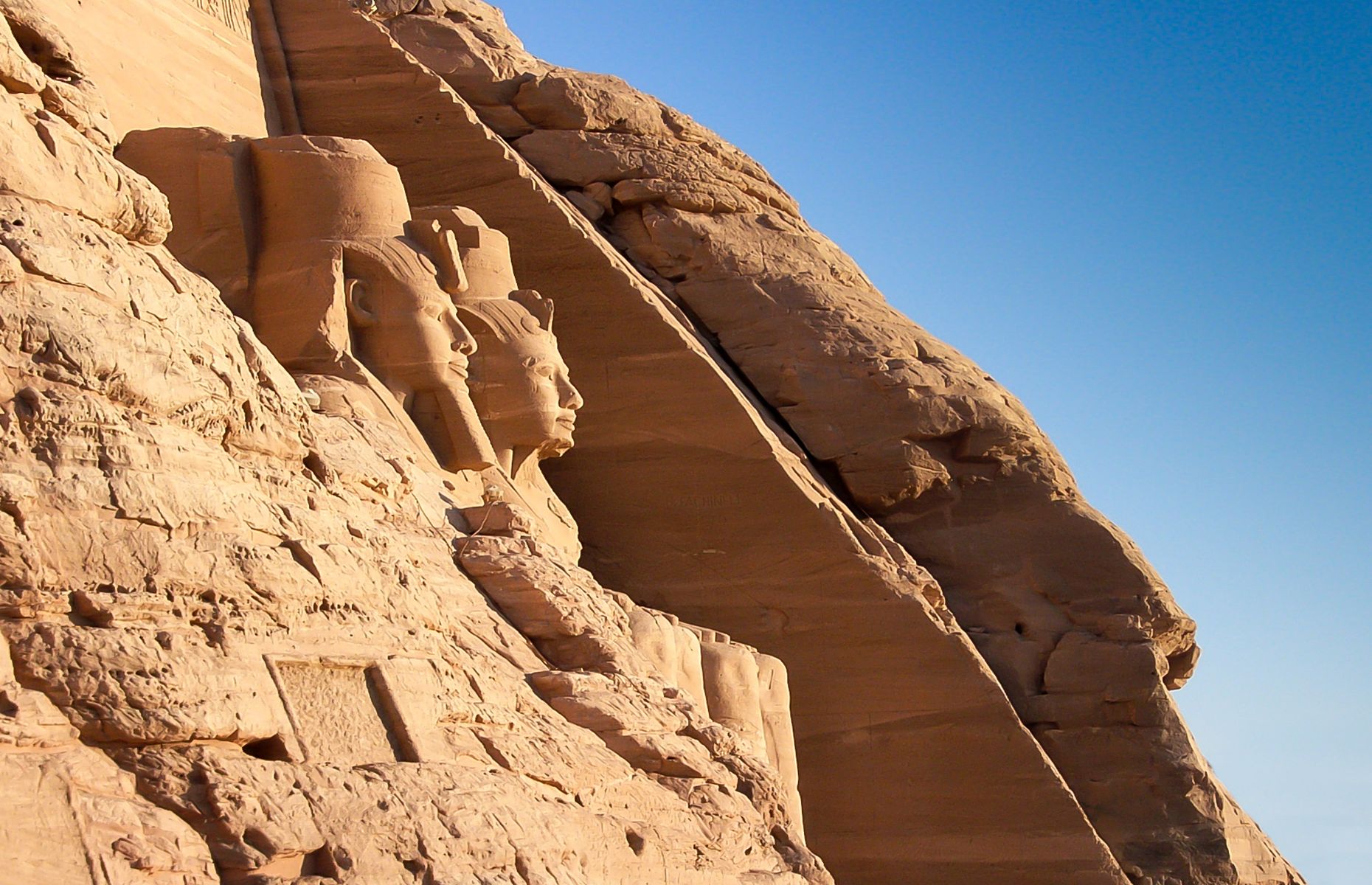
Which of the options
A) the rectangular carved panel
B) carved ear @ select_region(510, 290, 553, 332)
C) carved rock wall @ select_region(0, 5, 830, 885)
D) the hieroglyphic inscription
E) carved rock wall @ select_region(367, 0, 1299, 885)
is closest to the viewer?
carved rock wall @ select_region(0, 5, 830, 885)

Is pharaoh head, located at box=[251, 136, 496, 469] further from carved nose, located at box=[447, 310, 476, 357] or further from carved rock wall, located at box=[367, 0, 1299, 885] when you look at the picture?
carved rock wall, located at box=[367, 0, 1299, 885]

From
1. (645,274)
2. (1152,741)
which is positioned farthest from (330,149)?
(1152,741)

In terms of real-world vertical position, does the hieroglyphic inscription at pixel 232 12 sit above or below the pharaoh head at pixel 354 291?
above

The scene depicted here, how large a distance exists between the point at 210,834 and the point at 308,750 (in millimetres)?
508

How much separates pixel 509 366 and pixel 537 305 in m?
0.51

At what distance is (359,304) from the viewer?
8180 millimetres

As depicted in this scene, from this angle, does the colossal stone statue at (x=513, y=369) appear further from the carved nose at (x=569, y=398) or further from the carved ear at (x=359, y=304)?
the carved ear at (x=359, y=304)

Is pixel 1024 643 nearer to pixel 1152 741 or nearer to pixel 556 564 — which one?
pixel 1152 741

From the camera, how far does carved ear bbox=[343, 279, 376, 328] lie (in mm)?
8133

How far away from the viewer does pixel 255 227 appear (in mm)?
A: 8305

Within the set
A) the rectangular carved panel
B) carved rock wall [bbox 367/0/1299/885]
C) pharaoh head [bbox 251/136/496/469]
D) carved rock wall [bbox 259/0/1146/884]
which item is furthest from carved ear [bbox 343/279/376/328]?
the rectangular carved panel

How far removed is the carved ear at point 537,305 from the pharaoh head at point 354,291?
23.1 inches

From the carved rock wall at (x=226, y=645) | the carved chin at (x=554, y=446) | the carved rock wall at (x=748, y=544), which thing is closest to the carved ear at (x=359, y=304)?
the carved chin at (x=554, y=446)

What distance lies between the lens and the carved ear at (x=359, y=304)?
8.13 metres
